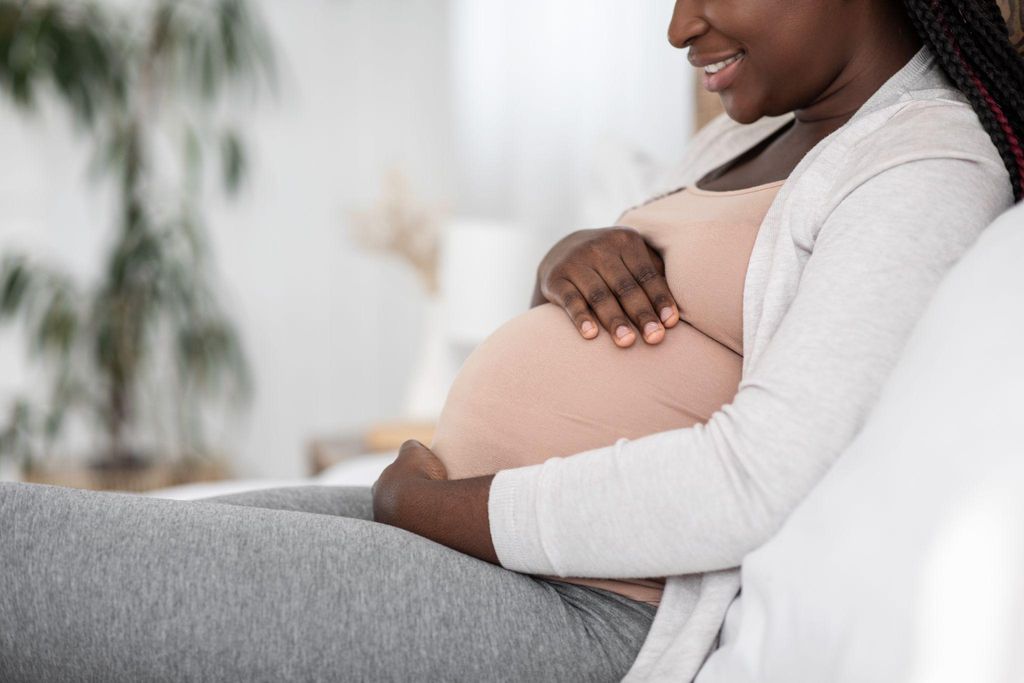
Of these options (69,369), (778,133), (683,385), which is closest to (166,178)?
(69,369)

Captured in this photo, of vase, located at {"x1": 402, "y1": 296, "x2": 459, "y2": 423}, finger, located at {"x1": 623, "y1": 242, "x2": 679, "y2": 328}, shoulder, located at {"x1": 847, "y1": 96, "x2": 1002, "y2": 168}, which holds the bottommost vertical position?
vase, located at {"x1": 402, "y1": 296, "x2": 459, "y2": 423}

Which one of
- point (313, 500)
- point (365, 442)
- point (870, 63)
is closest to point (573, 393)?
point (313, 500)

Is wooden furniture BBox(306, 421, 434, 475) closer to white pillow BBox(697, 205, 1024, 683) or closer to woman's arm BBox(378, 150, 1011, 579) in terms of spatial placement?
woman's arm BBox(378, 150, 1011, 579)

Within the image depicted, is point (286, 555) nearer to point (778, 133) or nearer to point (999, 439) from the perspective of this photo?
point (999, 439)

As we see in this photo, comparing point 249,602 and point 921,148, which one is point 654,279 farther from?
point 249,602

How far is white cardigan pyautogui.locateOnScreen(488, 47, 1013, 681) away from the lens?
70 centimetres

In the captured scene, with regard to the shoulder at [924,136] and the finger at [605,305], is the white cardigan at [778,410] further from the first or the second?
the finger at [605,305]

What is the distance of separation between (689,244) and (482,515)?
12.5 inches

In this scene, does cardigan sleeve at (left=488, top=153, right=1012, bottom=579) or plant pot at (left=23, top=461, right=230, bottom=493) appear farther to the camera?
plant pot at (left=23, top=461, right=230, bottom=493)

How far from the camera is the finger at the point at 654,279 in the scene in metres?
0.90

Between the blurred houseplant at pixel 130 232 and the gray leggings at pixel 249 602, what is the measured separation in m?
2.48

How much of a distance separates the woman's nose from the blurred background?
4.09 feet

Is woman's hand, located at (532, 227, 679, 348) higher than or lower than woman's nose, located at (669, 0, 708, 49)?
lower

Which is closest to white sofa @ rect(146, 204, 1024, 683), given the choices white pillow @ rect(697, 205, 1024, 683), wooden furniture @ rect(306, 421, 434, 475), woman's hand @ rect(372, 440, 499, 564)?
white pillow @ rect(697, 205, 1024, 683)
